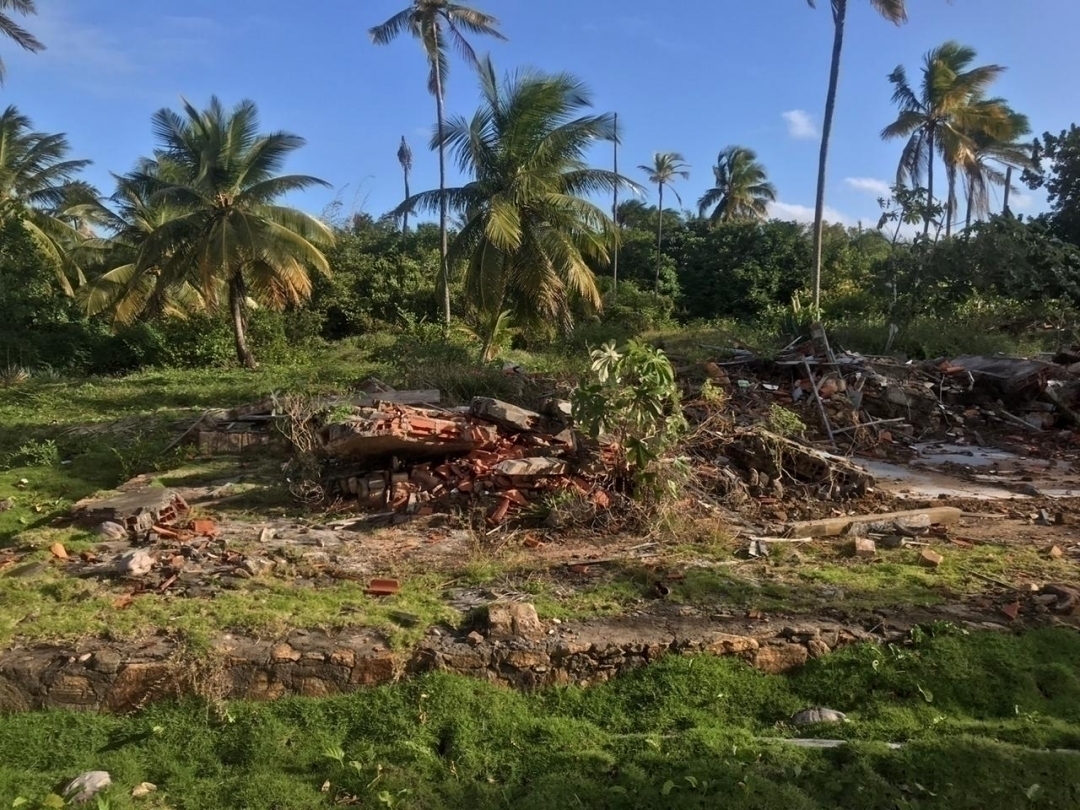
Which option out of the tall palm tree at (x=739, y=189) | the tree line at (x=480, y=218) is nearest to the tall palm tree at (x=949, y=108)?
the tree line at (x=480, y=218)

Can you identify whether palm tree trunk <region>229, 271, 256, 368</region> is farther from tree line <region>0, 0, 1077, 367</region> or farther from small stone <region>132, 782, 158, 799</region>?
small stone <region>132, 782, 158, 799</region>

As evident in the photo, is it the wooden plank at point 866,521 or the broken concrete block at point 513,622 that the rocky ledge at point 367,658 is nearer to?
the broken concrete block at point 513,622

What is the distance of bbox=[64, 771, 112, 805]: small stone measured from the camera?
3133 mm

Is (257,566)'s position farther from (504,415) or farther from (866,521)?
(866,521)

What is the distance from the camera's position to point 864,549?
5.51 m

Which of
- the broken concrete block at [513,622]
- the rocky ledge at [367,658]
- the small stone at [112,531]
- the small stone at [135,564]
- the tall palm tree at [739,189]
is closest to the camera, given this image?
the rocky ledge at [367,658]

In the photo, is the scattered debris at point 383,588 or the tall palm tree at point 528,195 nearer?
the scattered debris at point 383,588

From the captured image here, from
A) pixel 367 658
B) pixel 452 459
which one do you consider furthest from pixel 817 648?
pixel 452 459

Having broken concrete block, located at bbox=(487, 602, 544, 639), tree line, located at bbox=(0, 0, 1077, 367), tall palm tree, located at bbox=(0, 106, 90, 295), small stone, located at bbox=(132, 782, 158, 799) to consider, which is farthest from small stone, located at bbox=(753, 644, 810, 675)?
tall palm tree, located at bbox=(0, 106, 90, 295)

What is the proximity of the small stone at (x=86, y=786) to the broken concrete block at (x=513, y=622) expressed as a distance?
1.84 m

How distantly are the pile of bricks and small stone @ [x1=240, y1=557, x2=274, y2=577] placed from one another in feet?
4.83

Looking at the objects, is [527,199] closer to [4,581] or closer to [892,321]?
[892,321]

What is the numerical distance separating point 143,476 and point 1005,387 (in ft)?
38.3

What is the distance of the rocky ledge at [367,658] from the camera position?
3.87 metres
